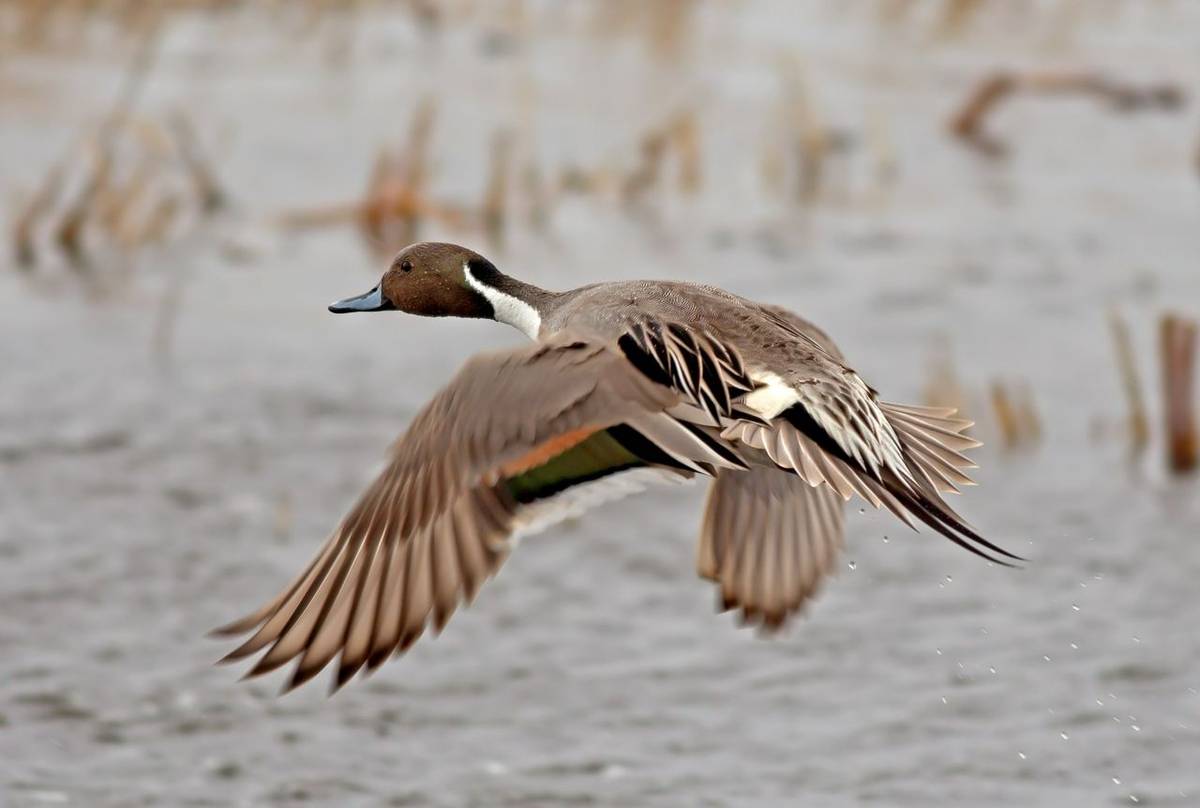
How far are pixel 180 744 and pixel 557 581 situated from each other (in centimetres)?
135

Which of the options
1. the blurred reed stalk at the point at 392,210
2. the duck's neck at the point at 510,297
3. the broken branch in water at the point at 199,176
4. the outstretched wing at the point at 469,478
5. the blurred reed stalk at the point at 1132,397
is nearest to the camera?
the outstretched wing at the point at 469,478

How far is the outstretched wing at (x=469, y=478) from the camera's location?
384 cm

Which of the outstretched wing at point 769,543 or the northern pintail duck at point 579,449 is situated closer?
the northern pintail duck at point 579,449

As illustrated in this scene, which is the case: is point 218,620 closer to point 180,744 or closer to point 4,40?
point 180,744

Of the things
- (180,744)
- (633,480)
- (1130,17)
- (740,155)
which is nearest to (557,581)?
(180,744)

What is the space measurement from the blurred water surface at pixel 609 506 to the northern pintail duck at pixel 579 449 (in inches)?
37.3

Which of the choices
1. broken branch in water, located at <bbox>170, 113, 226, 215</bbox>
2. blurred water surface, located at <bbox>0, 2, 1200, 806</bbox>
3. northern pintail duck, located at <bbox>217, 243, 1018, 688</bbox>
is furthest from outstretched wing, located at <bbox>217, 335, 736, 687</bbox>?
broken branch in water, located at <bbox>170, 113, 226, 215</bbox>

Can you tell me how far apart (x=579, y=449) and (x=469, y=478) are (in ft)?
0.89

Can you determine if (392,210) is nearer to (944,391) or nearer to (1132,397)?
(944,391)

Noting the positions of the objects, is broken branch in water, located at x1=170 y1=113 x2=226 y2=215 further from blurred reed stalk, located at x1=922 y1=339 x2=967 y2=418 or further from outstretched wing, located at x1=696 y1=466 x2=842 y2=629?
outstretched wing, located at x1=696 y1=466 x2=842 y2=629

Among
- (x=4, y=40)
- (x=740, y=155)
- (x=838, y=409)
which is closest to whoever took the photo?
(x=838, y=409)

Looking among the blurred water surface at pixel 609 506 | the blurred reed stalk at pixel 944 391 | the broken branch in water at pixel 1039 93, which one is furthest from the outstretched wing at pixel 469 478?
the broken branch in water at pixel 1039 93

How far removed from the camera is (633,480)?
4.20 m

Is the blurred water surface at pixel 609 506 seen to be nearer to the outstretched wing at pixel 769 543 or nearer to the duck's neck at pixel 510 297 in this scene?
the outstretched wing at pixel 769 543
